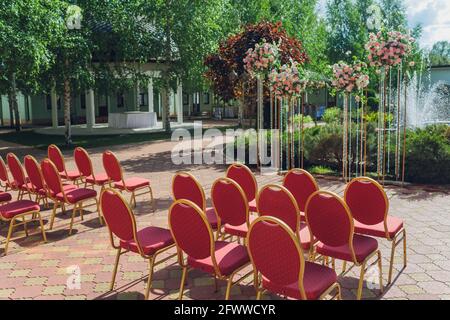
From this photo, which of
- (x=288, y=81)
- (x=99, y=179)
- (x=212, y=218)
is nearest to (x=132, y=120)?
(x=288, y=81)

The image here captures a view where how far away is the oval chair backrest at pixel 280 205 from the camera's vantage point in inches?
179

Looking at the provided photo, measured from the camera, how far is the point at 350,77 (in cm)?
905

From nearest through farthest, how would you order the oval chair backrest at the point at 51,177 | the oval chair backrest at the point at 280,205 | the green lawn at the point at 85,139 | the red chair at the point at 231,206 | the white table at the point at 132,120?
the oval chair backrest at the point at 280,205 → the red chair at the point at 231,206 → the oval chair backrest at the point at 51,177 → the green lawn at the point at 85,139 → the white table at the point at 132,120

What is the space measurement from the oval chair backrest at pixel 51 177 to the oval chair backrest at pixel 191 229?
3250 mm

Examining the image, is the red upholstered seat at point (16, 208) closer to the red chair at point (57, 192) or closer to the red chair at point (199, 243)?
the red chair at point (57, 192)

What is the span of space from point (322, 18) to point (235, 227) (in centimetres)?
3647

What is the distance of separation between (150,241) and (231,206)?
0.95m

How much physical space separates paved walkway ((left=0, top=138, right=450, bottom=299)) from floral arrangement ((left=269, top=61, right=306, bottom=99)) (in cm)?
330

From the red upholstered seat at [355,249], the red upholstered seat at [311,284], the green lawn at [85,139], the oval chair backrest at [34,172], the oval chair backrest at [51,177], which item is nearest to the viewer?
the red upholstered seat at [311,284]

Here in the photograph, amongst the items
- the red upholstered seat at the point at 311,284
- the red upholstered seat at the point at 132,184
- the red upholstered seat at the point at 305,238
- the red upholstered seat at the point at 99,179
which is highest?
the red upholstered seat at the point at 99,179

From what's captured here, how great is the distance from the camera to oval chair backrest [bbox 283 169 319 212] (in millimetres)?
5379

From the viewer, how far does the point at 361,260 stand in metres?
4.32

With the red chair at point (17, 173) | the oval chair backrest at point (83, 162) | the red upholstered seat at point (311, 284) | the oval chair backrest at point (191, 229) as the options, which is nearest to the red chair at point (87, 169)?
the oval chair backrest at point (83, 162)

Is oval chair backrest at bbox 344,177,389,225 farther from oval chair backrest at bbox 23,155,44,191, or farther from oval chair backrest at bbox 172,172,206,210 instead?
oval chair backrest at bbox 23,155,44,191
